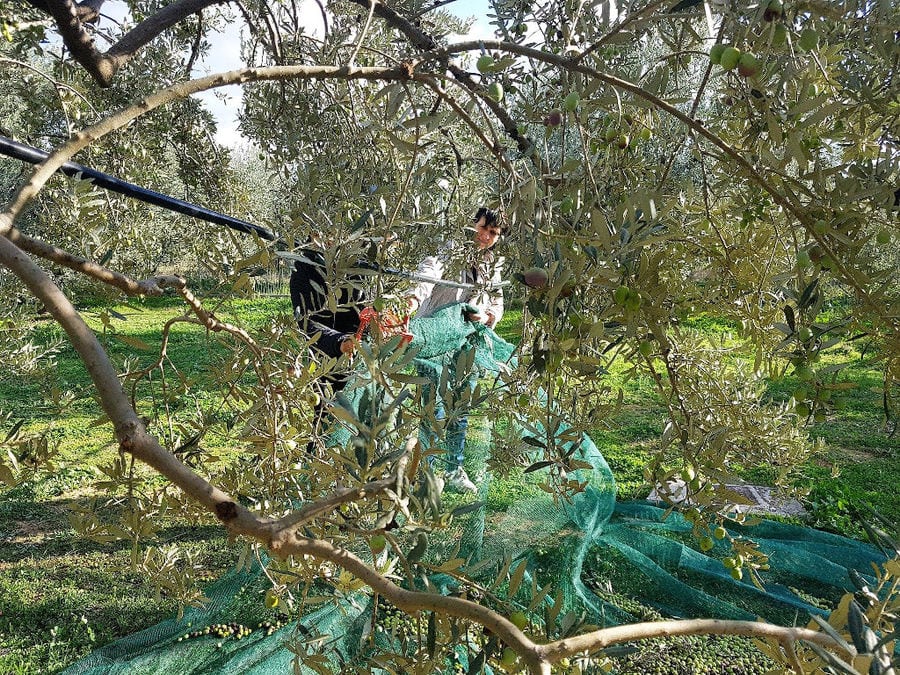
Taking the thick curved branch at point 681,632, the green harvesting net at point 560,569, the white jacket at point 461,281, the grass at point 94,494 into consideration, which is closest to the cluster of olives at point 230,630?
the green harvesting net at point 560,569

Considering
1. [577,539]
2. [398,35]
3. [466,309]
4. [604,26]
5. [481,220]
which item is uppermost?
[398,35]

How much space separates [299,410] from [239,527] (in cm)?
93

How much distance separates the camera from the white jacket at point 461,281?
6.73 feet

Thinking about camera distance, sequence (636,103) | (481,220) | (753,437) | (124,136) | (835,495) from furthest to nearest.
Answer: (835,495), (124,136), (481,220), (753,437), (636,103)

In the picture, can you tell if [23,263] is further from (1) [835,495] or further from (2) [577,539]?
(1) [835,495]

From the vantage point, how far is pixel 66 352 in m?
8.68

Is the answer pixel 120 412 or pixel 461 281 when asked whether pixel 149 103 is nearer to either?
pixel 120 412

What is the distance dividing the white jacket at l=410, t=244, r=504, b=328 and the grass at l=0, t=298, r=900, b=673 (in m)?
0.37

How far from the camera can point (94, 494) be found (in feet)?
11.9

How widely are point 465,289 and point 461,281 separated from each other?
1.68 feet

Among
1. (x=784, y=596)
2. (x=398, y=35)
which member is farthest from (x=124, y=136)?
(x=784, y=596)

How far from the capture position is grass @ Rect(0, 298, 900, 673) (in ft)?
9.66

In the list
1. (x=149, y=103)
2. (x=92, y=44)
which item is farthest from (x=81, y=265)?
(x=92, y=44)

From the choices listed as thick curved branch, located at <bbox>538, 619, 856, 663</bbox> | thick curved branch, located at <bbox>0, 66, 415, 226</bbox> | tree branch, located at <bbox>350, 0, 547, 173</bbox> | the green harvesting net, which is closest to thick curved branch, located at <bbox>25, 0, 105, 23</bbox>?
tree branch, located at <bbox>350, 0, 547, 173</bbox>
